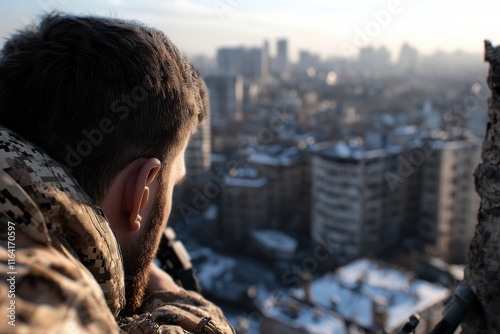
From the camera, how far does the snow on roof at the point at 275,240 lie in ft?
41.8

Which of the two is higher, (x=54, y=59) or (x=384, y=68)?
(x=54, y=59)

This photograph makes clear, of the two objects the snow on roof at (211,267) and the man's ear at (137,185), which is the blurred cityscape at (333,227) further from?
the man's ear at (137,185)

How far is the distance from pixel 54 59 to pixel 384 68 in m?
60.7

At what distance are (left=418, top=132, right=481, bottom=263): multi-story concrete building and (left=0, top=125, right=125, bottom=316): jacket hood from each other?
12.5 m

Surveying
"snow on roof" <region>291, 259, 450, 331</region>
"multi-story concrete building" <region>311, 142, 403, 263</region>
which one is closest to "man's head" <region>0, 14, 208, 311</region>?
"snow on roof" <region>291, 259, 450, 331</region>

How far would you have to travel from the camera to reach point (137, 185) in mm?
681

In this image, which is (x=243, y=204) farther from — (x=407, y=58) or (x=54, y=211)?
(x=407, y=58)

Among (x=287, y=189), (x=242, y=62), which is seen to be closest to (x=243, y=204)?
(x=287, y=189)

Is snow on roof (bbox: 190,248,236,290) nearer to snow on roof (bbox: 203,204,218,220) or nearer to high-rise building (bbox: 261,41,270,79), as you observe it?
snow on roof (bbox: 203,204,218,220)

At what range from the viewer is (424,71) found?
5947 cm

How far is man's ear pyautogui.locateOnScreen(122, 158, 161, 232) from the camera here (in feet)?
2.22

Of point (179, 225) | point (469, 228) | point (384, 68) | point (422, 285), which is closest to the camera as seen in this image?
point (422, 285)

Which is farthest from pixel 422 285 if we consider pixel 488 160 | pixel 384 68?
pixel 384 68

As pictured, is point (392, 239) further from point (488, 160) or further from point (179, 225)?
point (488, 160)
